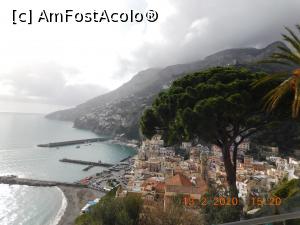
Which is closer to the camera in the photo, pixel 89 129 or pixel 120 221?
pixel 120 221

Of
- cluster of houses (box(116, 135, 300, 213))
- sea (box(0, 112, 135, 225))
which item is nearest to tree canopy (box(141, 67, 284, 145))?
cluster of houses (box(116, 135, 300, 213))

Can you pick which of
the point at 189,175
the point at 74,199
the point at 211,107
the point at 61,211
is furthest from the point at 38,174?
the point at 211,107

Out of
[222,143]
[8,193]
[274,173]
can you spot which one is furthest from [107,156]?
[222,143]

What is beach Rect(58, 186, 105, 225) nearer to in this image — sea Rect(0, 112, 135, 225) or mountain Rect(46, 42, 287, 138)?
sea Rect(0, 112, 135, 225)

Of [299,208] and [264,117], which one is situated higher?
[264,117]

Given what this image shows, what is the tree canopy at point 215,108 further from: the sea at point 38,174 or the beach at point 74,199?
the sea at point 38,174

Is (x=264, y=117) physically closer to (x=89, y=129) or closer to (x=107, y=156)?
(x=107, y=156)
